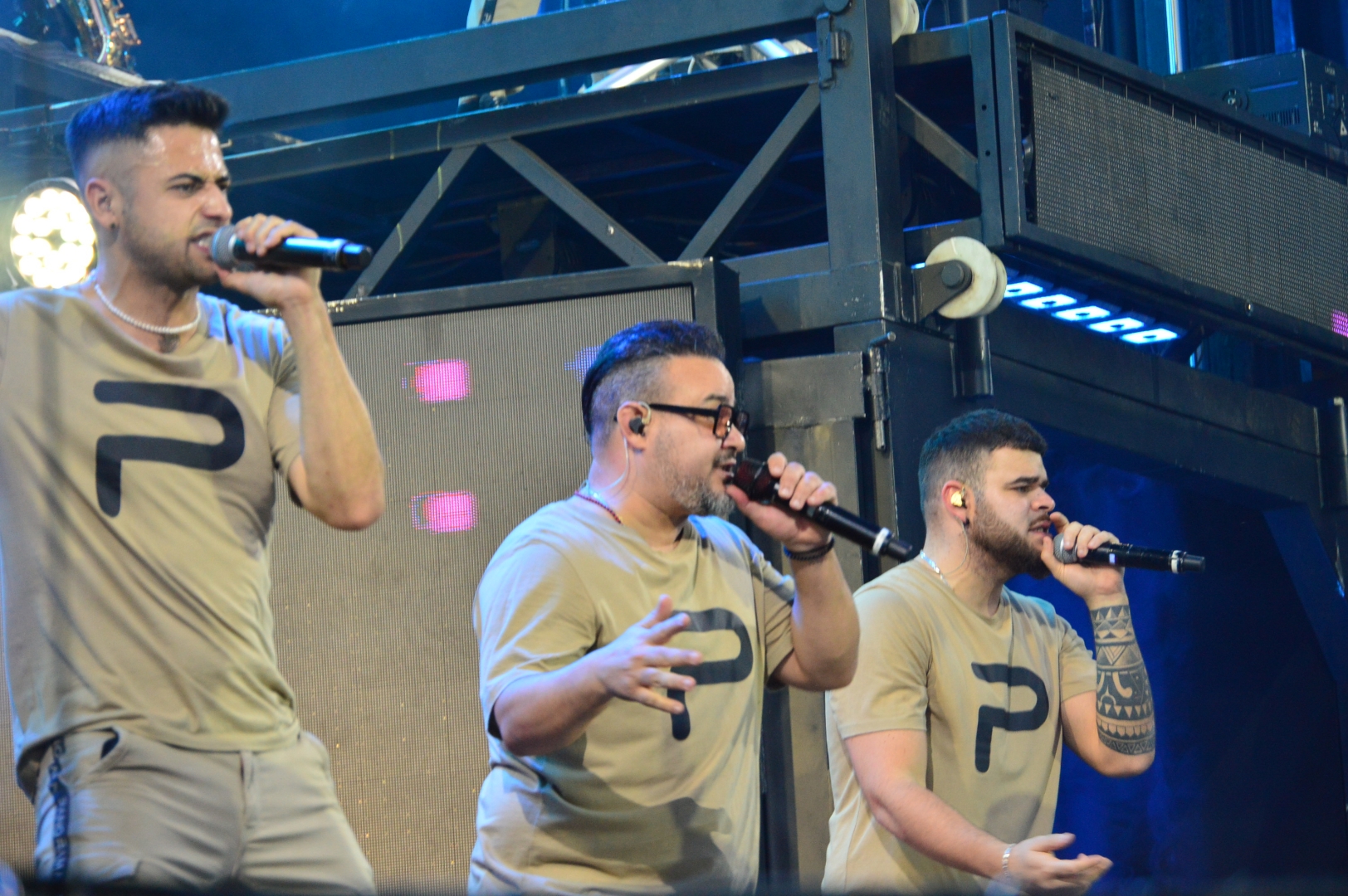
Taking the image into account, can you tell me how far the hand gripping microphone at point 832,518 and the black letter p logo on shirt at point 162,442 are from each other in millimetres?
914

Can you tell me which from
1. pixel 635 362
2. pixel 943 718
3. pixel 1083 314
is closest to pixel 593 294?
pixel 635 362

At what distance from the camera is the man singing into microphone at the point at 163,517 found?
2.18m

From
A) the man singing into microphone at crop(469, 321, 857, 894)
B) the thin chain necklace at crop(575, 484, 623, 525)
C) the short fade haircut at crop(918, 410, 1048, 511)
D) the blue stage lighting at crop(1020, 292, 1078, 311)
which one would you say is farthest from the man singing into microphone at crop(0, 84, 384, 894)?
the blue stage lighting at crop(1020, 292, 1078, 311)

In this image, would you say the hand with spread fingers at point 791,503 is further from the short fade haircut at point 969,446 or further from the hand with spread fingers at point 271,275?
the short fade haircut at point 969,446

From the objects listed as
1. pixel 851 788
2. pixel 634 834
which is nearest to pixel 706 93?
pixel 851 788

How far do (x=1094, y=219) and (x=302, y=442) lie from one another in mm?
2561

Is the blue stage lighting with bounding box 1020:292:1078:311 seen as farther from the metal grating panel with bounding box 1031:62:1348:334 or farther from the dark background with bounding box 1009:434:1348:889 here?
the dark background with bounding box 1009:434:1348:889

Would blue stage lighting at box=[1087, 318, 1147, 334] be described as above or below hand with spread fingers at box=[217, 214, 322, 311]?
above

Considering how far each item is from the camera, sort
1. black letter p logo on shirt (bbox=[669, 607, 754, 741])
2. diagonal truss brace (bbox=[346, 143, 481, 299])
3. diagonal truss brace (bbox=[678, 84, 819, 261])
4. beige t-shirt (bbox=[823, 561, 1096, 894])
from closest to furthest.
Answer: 1. black letter p logo on shirt (bbox=[669, 607, 754, 741])
2. beige t-shirt (bbox=[823, 561, 1096, 894])
3. diagonal truss brace (bbox=[678, 84, 819, 261])
4. diagonal truss brace (bbox=[346, 143, 481, 299])

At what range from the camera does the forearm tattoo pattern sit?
368cm

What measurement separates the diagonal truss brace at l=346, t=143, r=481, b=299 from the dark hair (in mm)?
2012

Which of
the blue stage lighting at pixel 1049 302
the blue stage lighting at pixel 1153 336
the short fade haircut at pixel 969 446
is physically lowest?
the short fade haircut at pixel 969 446

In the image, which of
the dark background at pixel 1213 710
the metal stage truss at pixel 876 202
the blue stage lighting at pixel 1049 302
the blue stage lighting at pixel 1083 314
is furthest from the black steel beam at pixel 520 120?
the dark background at pixel 1213 710

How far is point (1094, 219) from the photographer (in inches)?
167
